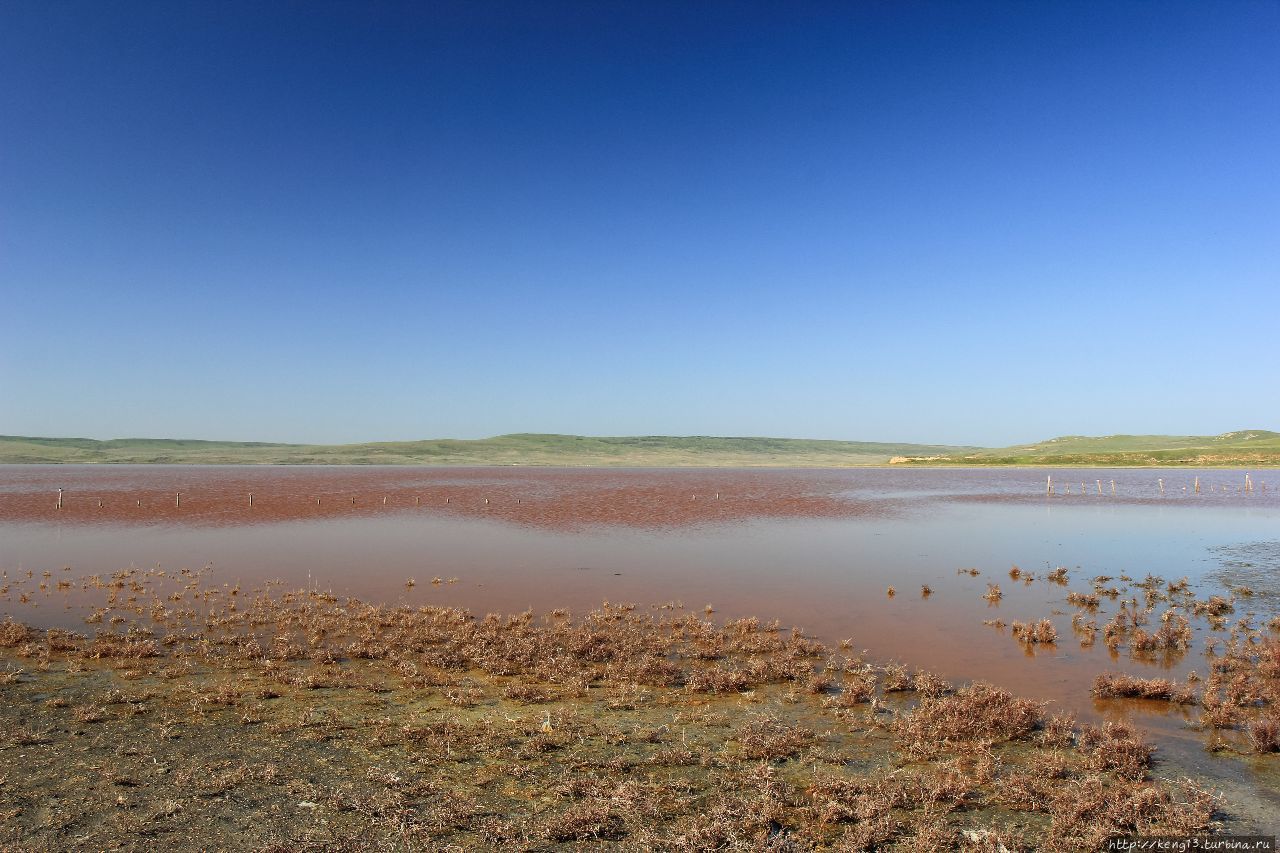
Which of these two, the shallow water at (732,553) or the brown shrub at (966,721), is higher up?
the brown shrub at (966,721)

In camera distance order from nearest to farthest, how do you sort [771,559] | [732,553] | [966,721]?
[966,721] < [771,559] < [732,553]

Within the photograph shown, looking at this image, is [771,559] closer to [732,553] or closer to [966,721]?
[732,553]

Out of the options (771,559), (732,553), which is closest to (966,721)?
(771,559)

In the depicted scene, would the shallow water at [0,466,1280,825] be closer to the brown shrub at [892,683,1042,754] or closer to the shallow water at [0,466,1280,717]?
the shallow water at [0,466,1280,717]

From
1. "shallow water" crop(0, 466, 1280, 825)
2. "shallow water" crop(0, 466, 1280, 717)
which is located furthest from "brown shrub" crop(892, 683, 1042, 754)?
"shallow water" crop(0, 466, 1280, 717)

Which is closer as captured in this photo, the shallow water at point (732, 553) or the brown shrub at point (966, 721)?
the brown shrub at point (966, 721)

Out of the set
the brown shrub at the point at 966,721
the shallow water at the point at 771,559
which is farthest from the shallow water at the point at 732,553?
the brown shrub at the point at 966,721

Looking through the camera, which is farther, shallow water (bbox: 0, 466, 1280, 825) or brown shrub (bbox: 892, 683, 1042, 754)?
shallow water (bbox: 0, 466, 1280, 825)

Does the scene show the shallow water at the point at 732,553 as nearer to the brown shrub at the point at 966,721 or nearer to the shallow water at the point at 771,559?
the shallow water at the point at 771,559

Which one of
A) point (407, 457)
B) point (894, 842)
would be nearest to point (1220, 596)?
point (894, 842)

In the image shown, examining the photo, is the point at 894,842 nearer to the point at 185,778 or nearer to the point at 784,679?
the point at 784,679

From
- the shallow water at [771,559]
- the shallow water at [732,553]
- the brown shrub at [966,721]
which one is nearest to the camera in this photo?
the brown shrub at [966,721]

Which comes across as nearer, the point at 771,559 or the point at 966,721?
the point at 966,721

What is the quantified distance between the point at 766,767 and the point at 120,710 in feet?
32.7
